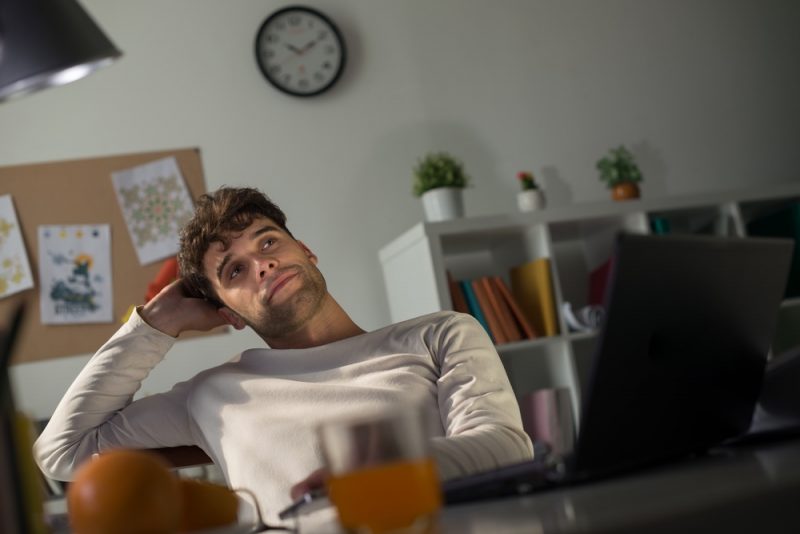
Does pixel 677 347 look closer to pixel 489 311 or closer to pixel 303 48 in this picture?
pixel 489 311

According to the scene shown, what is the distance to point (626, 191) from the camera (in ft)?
10.8

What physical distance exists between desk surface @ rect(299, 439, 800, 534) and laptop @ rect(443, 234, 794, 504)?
29 mm

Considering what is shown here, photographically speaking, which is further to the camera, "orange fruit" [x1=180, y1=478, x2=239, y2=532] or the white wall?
the white wall

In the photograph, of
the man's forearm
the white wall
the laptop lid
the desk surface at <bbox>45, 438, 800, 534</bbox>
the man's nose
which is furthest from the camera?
the white wall

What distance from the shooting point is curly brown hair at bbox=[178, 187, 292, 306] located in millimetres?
1908

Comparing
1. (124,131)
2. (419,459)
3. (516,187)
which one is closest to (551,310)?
(516,187)

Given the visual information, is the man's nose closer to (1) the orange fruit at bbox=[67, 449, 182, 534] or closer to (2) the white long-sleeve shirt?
(2) the white long-sleeve shirt

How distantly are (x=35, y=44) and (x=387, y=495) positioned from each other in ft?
2.99

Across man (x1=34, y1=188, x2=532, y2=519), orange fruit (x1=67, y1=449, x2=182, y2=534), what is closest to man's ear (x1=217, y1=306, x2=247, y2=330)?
man (x1=34, y1=188, x2=532, y2=519)

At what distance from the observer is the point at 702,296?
→ 3.11 ft

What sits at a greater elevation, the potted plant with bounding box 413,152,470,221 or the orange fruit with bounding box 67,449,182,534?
the potted plant with bounding box 413,152,470,221

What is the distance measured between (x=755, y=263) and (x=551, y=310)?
209cm

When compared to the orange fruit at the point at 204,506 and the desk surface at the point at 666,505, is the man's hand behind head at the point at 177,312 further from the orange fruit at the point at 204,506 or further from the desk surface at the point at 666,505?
the desk surface at the point at 666,505

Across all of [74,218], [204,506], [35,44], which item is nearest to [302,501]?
[204,506]
